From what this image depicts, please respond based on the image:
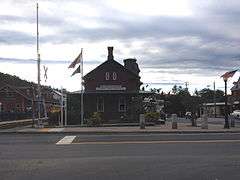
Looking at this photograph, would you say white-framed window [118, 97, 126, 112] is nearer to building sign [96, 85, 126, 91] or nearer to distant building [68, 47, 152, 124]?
distant building [68, 47, 152, 124]

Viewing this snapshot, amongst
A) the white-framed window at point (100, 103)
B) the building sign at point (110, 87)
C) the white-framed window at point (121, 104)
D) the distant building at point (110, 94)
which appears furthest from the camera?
the building sign at point (110, 87)

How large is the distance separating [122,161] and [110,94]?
47526 mm

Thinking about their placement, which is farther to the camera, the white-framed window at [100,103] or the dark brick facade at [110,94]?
the white-framed window at [100,103]

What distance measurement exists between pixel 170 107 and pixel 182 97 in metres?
78.0

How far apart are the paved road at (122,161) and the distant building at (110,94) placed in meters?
28.0

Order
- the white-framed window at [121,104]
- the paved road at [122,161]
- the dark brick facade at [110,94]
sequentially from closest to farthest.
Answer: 1. the paved road at [122,161]
2. the dark brick facade at [110,94]
3. the white-framed window at [121,104]

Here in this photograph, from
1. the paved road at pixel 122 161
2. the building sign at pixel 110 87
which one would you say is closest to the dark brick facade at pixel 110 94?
A: the building sign at pixel 110 87

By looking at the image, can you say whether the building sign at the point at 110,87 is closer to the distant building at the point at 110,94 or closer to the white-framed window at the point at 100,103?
the distant building at the point at 110,94

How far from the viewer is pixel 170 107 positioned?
122875 mm

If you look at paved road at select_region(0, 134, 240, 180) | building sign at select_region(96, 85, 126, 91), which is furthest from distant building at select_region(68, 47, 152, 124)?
paved road at select_region(0, 134, 240, 180)

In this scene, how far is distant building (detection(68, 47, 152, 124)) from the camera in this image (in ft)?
178

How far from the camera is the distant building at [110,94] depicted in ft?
178

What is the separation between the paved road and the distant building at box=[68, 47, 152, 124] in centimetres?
2800

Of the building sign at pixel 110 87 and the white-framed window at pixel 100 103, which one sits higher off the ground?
the building sign at pixel 110 87
